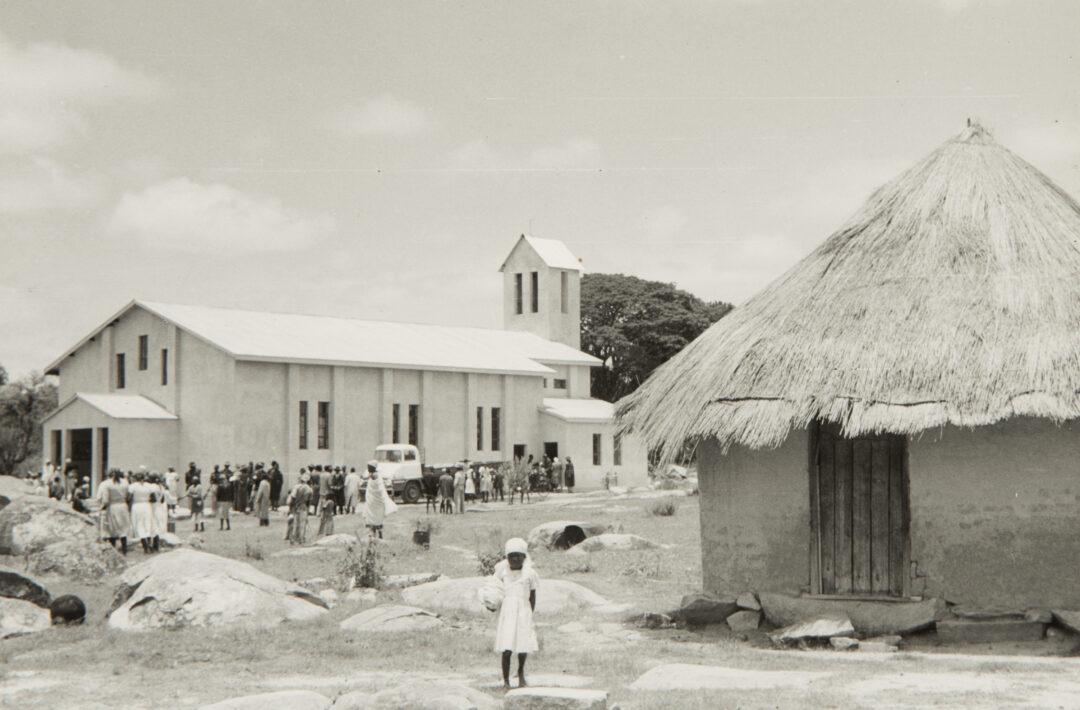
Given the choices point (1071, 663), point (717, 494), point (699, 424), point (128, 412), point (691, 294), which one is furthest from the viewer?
point (691, 294)

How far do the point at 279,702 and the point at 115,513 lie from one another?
14.4m

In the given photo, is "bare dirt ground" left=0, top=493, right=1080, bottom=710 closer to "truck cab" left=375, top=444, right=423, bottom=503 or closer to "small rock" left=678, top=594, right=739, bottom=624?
"small rock" left=678, top=594, right=739, bottom=624

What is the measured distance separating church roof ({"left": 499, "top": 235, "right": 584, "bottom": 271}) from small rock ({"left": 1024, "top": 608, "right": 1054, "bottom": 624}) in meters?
44.3

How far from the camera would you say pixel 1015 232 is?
13102mm

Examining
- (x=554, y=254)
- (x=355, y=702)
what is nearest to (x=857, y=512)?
(x=355, y=702)

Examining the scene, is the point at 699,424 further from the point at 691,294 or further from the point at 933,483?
the point at 691,294

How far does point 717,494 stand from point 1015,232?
4.59m

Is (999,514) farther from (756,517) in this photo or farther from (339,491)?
(339,491)

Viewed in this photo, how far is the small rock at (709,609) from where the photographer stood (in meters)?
13.0

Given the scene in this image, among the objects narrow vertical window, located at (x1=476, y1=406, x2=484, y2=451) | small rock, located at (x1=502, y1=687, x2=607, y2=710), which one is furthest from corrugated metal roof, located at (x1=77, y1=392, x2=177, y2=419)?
small rock, located at (x1=502, y1=687, x2=607, y2=710)

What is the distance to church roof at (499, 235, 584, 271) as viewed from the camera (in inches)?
2191

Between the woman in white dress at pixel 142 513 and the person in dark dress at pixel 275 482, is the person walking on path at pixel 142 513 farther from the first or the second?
the person in dark dress at pixel 275 482

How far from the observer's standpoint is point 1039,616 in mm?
11586

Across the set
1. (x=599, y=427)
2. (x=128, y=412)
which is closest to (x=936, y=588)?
(x=128, y=412)
